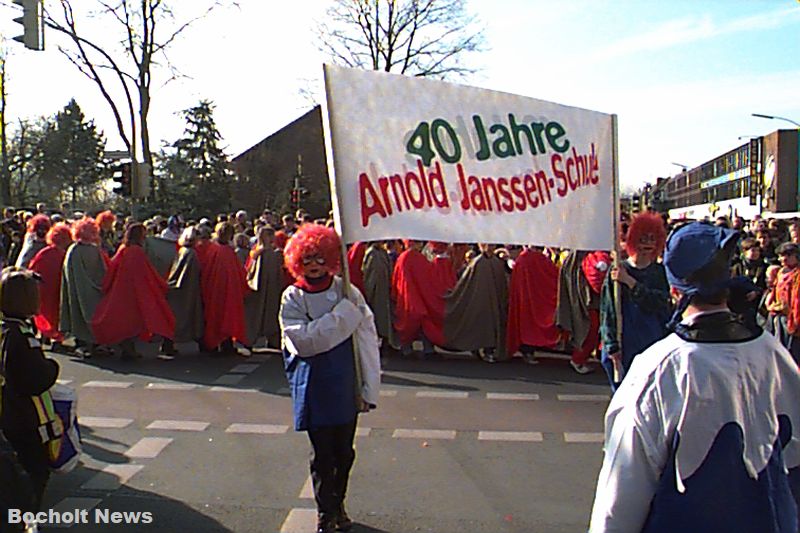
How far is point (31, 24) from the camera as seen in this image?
374 inches

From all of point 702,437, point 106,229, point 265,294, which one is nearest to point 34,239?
point 106,229

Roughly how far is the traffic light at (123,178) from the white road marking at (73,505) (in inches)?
776

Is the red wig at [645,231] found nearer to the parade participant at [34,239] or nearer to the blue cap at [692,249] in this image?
the blue cap at [692,249]

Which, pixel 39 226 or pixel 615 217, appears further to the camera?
pixel 39 226

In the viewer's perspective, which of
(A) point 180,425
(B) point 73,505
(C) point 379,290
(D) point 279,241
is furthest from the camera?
(D) point 279,241

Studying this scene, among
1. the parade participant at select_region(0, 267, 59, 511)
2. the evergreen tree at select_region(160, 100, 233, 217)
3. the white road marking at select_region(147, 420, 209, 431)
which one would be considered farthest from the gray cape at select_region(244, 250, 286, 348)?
the evergreen tree at select_region(160, 100, 233, 217)

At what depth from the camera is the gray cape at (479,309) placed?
34.4 feet

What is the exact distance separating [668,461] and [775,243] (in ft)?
38.0

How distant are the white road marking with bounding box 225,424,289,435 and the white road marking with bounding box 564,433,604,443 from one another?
2.27m

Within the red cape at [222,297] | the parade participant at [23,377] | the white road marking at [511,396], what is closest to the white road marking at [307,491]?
the parade participant at [23,377]

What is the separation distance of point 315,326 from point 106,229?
948 cm

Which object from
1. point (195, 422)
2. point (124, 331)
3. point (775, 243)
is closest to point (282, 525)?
point (195, 422)

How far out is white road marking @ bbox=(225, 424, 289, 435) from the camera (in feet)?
22.9

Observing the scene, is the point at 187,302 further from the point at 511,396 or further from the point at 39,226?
the point at 511,396
